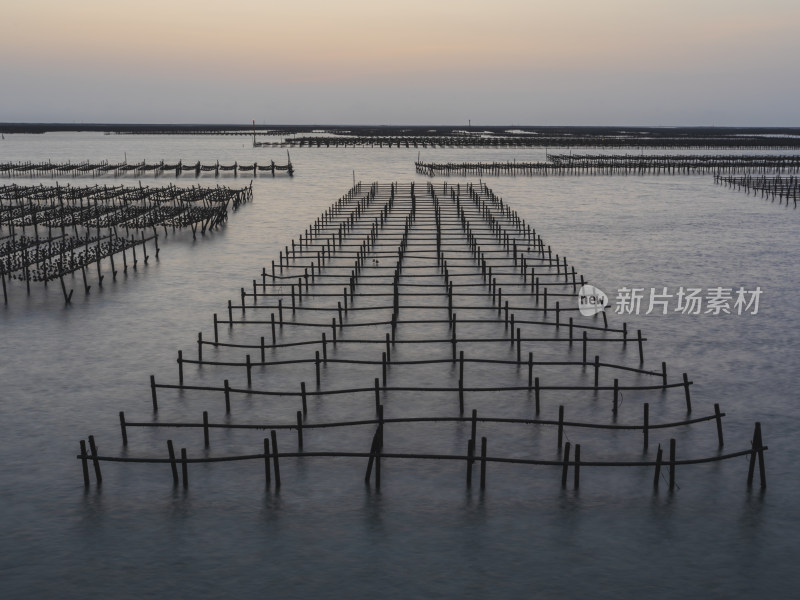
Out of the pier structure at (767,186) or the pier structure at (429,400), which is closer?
the pier structure at (429,400)

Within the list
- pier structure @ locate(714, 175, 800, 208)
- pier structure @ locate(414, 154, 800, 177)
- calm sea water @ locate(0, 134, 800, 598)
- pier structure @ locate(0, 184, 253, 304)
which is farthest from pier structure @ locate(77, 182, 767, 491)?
pier structure @ locate(414, 154, 800, 177)

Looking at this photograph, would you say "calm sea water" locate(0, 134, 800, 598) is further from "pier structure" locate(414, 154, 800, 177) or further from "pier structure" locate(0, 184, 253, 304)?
"pier structure" locate(414, 154, 800, 177)

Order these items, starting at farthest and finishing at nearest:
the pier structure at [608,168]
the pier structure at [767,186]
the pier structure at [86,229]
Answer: the pier structure at [608,168] → the pier structure at [767,186] → the pier structure at [86,229]

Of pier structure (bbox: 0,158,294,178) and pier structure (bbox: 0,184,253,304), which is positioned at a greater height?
pier structure (bbox: 0,158,294,178)

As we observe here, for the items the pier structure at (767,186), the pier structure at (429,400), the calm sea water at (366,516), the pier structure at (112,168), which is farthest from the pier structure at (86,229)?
the pier structure at (767,186)

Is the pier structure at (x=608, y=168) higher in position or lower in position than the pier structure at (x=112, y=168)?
higher

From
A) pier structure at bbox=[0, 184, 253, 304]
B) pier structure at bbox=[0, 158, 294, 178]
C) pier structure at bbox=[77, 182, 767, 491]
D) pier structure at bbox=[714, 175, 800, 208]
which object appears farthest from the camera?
pier structure at bbox=[0, 158, 294, 178]

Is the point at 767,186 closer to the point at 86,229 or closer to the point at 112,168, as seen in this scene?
the point at 86,229

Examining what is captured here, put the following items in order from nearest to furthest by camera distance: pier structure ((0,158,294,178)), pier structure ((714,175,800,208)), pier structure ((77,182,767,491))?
1. pier structure ((77,182,767,491))
2. pier structure ((714,175,800,208))
3. pier structure ((0,158,294,178))

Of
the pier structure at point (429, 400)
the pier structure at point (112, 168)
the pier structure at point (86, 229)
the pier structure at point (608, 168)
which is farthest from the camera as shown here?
the pier structure at point (608, 168)

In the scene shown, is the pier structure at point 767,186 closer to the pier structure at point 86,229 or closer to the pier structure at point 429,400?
the pier structure at point 429,400

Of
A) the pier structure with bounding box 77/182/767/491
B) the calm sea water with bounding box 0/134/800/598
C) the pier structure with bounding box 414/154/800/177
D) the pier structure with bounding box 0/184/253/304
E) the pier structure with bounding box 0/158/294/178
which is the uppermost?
the pier structure with bounding box 414/154/800/177

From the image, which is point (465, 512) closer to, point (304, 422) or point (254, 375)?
point (304, 422)

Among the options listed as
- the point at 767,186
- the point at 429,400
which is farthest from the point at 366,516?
the point at 767,186
